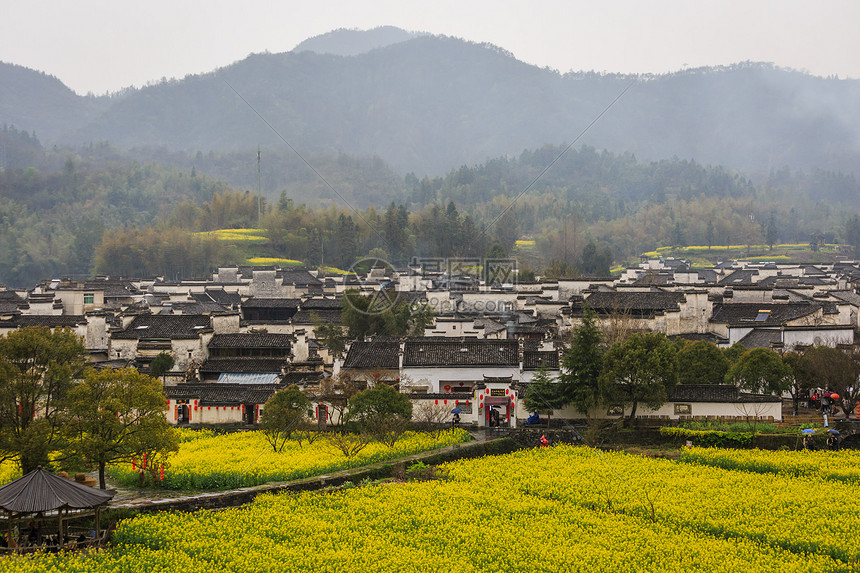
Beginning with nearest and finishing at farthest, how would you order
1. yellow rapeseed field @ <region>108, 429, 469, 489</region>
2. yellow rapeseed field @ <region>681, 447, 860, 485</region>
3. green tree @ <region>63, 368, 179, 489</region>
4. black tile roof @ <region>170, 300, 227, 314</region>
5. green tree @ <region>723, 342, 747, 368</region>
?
green tree @ <region>63, 368, 179, 489</region> < yellow rapeseed field @ <region>108, 429, 469, 489</region> < yellow rapeseed field @ <region>681, 447, 860, 485</region> < green tree @ <region>723, 342, 747, 368</region> < black tile roof @ <region>170, 300, 227, 314</region>

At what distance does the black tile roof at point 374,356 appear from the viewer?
3203 centimetres

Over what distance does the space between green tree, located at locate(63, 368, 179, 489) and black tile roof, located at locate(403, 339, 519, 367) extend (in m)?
11.0

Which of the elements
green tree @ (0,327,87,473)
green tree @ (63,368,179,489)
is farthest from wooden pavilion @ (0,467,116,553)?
green tree @ (63,368,179,489)

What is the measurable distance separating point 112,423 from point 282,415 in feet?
20.4

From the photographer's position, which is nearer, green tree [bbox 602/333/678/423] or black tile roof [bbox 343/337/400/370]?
green tree [bbox 602/333/678/423]

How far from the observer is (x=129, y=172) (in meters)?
155

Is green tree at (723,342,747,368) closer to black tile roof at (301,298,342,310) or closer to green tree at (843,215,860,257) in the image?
black tile roof at (301,298,342,310)

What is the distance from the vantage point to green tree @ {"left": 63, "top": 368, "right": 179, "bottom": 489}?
2020 centimetres

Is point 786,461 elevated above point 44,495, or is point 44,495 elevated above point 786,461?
point 44,495

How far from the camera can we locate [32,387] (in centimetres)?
2159

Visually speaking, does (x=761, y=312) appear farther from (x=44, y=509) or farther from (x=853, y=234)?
(x=853, y=234)

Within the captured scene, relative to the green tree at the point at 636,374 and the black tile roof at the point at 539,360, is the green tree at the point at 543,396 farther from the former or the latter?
the black tile roof at the point at 539,360

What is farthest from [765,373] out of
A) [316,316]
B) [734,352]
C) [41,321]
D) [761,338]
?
[41,321]

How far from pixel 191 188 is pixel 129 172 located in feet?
41.0
